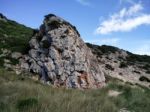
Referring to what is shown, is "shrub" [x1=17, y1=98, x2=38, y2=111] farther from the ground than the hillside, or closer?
closer

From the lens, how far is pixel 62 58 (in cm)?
2909

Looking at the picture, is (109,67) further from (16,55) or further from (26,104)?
(26,104)

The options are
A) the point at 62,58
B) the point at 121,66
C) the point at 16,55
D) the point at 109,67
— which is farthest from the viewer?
the point at 121,66

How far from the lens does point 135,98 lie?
18719 millimetres

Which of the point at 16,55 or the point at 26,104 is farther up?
the point at 16,55

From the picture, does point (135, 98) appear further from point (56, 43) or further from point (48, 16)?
point (48, 16)

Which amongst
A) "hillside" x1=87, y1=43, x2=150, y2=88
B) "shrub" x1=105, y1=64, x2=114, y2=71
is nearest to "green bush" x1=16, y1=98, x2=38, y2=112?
"hillside" x1=87, y1=43, x2=150, y2=88

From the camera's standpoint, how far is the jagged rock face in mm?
27422

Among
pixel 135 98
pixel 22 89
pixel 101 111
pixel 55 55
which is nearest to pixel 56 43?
pixel 55 55

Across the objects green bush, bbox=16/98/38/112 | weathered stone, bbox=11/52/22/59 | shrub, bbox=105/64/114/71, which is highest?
weathered stone, bbox=11/52/22/59

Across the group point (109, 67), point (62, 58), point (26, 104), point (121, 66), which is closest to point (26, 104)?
point (26, 104)

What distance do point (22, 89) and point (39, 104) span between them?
378 centimetres

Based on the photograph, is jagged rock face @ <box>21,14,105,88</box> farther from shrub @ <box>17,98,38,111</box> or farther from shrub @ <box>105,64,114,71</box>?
shrub @ <box>17,98,38,111</box>

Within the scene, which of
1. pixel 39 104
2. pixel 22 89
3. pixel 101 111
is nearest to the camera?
pixel 39 104
